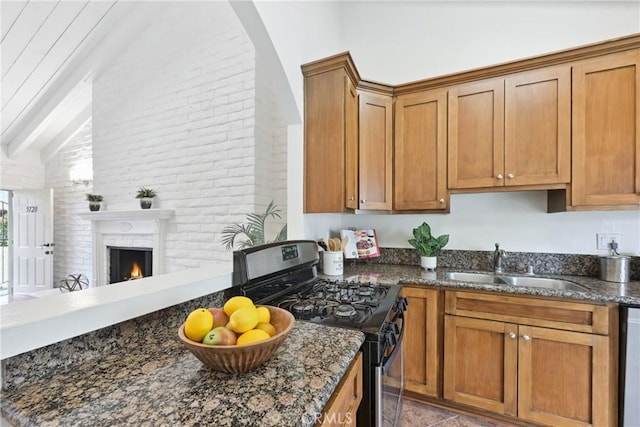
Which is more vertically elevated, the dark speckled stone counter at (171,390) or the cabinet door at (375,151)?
the cabinet door at (375,151)

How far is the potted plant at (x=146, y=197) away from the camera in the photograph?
3.36 m

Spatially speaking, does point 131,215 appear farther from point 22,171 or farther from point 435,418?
point 435,418

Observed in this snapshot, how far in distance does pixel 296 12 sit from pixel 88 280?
4.48m

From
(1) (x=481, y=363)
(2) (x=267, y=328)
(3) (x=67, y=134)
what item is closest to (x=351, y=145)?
(2) (x=267, y=328)

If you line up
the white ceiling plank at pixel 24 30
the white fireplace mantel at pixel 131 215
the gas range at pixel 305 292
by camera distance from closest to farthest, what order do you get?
the gas range at pixel 305 292 < the white ceiling plank at pixel 24 30 < the white fireplace mantel at pixel 131 215

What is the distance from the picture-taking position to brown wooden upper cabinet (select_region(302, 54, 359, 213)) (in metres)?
1.99

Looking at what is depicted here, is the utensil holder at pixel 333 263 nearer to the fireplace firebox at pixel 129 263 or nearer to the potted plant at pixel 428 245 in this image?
the potted plant at pixel 428 245

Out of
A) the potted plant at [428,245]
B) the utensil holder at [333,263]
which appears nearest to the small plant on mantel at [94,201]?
the utensil holder at [333,263]

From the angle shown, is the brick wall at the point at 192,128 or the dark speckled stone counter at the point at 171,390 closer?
the dark speckled stone counter at the point at 171,390

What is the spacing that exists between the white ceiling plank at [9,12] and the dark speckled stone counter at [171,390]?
3.79 meters

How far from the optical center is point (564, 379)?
1.62 meters

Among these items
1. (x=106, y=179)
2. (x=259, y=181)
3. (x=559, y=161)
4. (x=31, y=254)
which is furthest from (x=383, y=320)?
(x=31, y=254)

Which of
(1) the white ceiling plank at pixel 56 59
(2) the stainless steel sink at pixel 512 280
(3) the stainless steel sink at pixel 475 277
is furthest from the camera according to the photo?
(1) the white ceiling plank at pixel 56 59

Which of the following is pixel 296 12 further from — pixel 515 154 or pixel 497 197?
pixel 497 197
